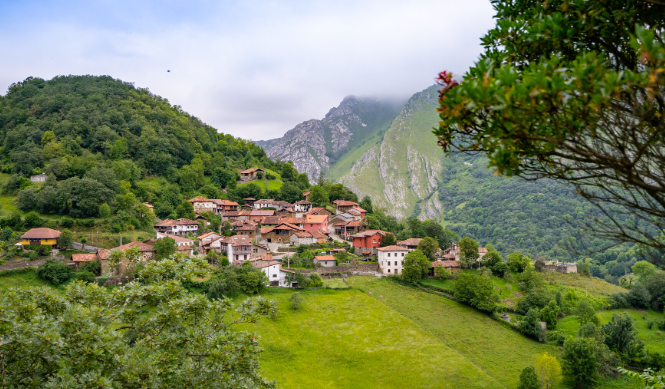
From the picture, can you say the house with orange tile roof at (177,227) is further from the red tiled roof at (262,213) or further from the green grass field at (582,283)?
the green grass field at (582,283)

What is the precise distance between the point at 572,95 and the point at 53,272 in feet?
144

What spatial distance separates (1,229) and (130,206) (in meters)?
15.2

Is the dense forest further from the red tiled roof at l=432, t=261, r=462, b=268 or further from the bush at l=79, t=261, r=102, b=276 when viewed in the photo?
the bush at l=79, t=261, r=102, b=276

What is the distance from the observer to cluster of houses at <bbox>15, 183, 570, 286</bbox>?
41250 mm

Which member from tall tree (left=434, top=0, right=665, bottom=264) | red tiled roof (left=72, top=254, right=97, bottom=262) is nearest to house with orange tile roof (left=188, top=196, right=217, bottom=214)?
red tiled roof (left=72, top=254, right=97, bottom=262)

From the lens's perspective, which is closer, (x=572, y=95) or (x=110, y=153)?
(x=572, y=95)

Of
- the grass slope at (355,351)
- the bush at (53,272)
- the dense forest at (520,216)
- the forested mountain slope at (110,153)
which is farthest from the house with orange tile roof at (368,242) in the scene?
the dense forest at (520,216)

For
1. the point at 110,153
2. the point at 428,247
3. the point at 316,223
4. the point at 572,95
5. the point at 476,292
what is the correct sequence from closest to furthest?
the point at 572,95, the point at 476,292, the point at 428,247, the point at 316,223, the point at 110,153

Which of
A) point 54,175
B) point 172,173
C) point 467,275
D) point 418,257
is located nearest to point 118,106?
point 172,173

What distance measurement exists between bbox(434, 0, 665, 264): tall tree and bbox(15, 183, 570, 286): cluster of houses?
3595 centimetres

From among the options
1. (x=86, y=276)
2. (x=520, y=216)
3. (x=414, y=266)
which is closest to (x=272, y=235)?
(x=414, y=266)

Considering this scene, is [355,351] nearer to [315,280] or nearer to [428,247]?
[315,280]

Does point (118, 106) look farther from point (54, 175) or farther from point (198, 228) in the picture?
point (198, 228)

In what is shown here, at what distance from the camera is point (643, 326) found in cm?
3881
